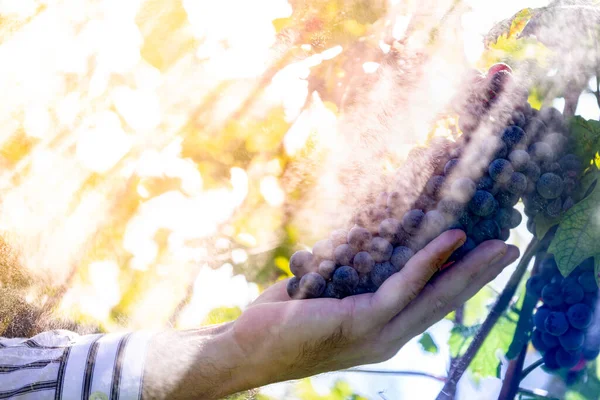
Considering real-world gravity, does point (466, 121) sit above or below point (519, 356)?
A: above

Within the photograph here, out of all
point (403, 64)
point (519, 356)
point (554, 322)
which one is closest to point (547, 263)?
point (554, 322)

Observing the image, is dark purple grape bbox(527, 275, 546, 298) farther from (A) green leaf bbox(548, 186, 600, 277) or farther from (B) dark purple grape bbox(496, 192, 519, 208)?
(B) dark purple grape bbox(496, 192, 519, 208)

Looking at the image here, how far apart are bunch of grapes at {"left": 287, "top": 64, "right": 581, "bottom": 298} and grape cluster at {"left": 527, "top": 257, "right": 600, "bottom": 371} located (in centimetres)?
16

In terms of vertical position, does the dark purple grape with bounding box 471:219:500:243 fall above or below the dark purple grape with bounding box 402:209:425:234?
below

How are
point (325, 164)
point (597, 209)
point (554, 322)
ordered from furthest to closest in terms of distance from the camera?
point (325, 164) → point (554, 322) → point (597, 209)

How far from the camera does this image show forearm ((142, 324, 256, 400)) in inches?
37.1

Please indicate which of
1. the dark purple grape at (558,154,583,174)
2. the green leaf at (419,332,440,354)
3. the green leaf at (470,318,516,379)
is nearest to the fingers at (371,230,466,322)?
the dark purple grape at (558,154,583,174)

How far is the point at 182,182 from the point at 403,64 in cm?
58

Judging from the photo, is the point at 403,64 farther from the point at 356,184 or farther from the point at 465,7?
the point at 356,184

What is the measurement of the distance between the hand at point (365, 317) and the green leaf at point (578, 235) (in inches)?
3.2

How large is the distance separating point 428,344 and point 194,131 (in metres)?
0.87

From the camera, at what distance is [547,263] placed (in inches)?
37.8

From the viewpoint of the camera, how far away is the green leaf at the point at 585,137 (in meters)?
0.81

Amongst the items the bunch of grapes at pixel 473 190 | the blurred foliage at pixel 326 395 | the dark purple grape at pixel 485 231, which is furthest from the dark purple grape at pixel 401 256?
the blurred foliage at pixel 326 395
